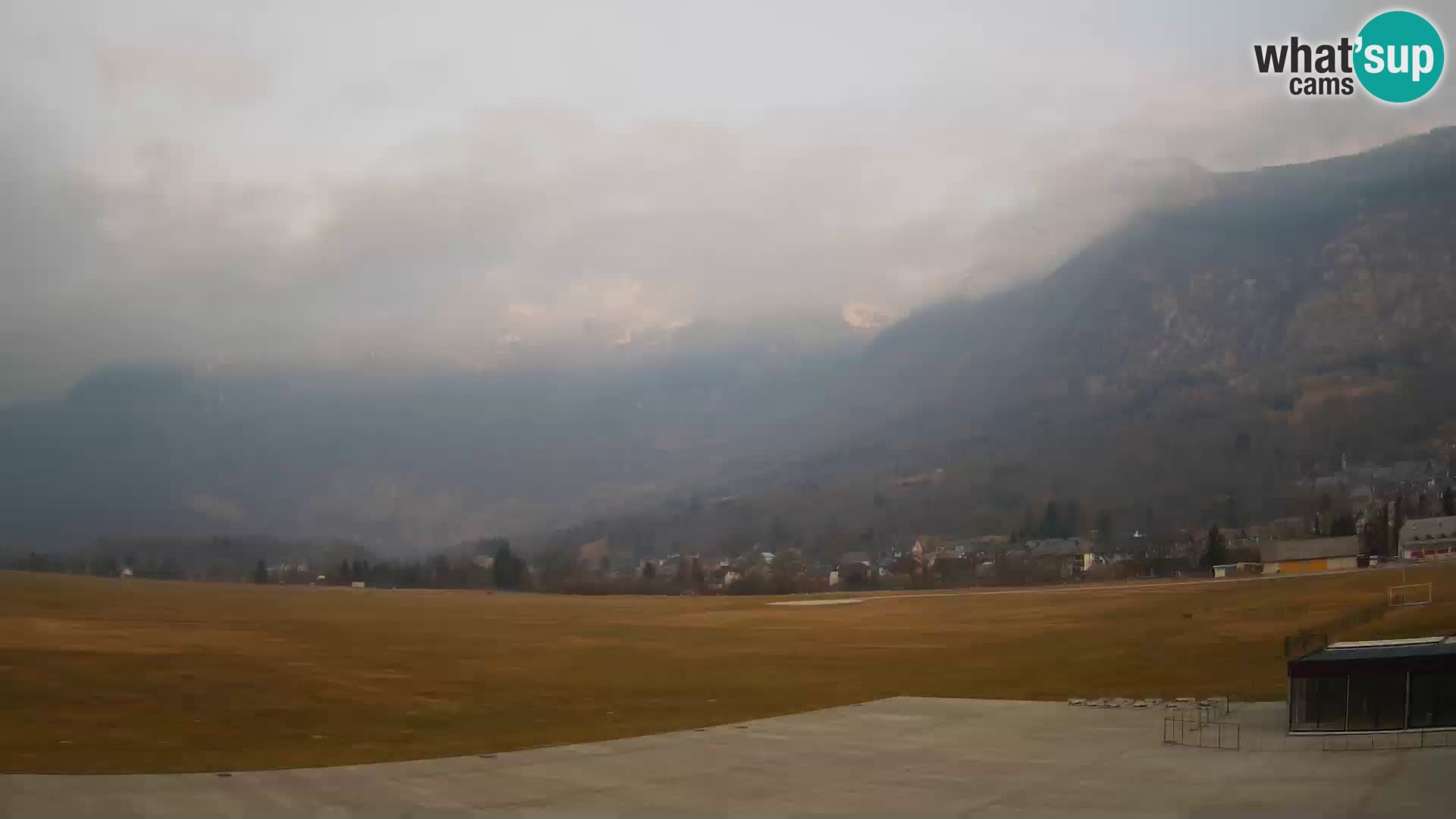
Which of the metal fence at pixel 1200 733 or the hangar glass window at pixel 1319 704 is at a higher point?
the hangar glass window at pixel 1319 704

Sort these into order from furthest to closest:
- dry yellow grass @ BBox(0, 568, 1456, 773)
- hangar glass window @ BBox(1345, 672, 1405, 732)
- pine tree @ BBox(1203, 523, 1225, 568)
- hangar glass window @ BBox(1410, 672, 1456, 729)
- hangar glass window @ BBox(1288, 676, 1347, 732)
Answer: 1. pine tree @ BBox(1203, 523, 1225, 568)
2. dry yellow grass @ BBox(0, 568, 1456, 773)
3. hangar glass window @ BBox(1288, 676, 1347, 732)
4. hangar glass window @ BBox(1345, 672, 1405, 732)
5. hangar glass window @ BBox(1410, 672, 1456, 729)

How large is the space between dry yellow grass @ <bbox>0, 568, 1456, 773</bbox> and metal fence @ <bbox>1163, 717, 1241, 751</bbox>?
9.70 metres

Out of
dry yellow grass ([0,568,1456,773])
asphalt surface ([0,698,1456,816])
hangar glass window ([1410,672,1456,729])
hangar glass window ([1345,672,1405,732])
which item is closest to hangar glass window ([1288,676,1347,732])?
hangar glass window ([1345,672,1405,732])

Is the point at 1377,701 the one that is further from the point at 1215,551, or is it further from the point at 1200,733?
the point at 1215,551

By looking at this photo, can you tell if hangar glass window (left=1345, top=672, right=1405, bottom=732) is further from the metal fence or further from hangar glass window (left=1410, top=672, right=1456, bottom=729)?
the metal fence

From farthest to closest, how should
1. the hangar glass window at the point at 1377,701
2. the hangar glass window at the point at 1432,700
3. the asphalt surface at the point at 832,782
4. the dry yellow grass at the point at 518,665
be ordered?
the dry yellow grass at the point at 518,665, the hangar glass window at the point at 1377,701, the hangar glass window at the point at 1432,700, the asphalt surface at the point at 832,782

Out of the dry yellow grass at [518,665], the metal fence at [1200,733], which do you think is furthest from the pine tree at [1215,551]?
the metal fence at [1200,733]

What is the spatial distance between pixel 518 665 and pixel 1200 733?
143 ft

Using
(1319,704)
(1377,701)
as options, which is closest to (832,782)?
(1319,704)

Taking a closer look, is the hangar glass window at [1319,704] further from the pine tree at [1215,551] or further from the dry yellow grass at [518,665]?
the pine tree at [1215,551]

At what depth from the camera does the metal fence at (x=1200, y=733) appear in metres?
36.9

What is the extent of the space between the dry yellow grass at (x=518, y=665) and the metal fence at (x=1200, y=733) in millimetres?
9701

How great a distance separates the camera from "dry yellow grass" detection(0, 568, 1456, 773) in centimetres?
3997

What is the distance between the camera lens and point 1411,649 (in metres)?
39.3
